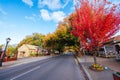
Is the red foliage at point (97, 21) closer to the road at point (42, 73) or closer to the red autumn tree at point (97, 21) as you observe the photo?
the red autumn tree at point (97, 21)

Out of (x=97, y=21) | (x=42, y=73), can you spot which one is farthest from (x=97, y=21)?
(x=42, y=73)

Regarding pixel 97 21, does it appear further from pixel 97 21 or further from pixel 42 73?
pixel 42 73

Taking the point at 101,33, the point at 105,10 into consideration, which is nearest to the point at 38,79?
the point at 101,33

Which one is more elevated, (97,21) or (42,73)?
(97,21)

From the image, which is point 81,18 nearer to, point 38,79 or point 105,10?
point 105,10

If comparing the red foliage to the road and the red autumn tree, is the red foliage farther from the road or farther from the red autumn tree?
the road

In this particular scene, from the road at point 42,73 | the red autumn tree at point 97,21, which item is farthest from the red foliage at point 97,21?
the road at point 42,73

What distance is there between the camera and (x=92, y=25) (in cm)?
1283

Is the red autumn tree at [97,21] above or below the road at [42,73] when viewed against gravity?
above

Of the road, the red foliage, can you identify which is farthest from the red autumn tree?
the road

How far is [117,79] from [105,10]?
27.8 feet

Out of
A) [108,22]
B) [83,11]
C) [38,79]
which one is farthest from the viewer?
[83,11]

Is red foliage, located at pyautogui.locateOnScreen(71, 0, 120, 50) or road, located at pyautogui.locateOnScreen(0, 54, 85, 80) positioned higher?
red foliage, located at pyautogui.locateOnScreen(71, 0, 120, 50)

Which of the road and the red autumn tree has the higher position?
the red autumn tree
